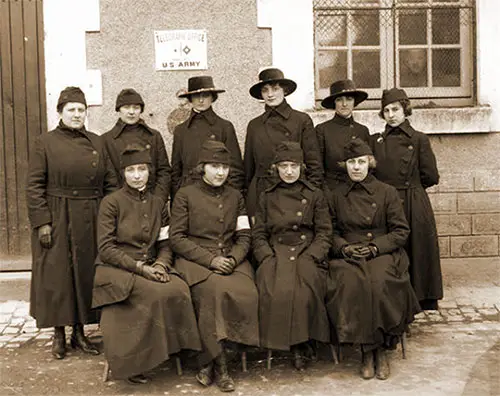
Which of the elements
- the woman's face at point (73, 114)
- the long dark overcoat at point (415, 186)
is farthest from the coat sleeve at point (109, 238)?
the long dark overcoat at point (415, 186)

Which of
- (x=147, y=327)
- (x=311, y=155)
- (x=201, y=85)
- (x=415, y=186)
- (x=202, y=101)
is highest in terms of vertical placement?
(x=201, y=85)

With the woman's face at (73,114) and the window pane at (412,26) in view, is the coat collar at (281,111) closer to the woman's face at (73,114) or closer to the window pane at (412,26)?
the woman's face at (73,114)

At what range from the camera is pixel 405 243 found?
17.7 feet

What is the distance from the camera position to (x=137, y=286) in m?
4.78

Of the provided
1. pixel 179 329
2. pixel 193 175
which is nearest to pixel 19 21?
pixel 193 175

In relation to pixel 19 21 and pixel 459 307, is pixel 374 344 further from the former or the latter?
pixel 19 21

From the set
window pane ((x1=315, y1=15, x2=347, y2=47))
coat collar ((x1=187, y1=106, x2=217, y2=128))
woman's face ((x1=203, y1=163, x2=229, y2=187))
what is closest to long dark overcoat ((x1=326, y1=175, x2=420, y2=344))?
woman's face ((x1=203, y1=163, x2=229, y2=187))

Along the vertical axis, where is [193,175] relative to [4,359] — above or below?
above

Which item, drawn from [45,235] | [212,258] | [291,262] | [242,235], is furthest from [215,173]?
[45,235]

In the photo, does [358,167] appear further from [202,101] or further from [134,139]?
[134,139]

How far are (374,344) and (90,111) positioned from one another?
3599mm

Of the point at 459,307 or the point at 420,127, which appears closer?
the point at 459,307

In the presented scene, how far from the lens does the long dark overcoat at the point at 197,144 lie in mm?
5844

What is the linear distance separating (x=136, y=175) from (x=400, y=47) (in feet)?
11.8
